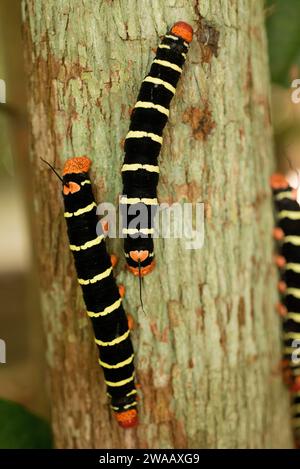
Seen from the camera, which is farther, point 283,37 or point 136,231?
point 283,37

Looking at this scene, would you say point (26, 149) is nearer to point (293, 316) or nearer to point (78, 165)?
point (78, 165)

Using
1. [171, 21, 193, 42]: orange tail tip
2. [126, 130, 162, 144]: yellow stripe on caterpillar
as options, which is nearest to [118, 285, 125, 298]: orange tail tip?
[126, 130, 162, 144]: yellow stripe on caterpillar

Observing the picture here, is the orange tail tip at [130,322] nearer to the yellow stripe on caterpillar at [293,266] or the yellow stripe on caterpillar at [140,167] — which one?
the yellow stripe on caterpillar at [140,167]

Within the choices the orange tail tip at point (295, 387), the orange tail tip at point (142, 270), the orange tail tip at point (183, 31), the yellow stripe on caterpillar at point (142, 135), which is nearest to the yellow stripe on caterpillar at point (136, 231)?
the orange tail tip at point (142, 270)

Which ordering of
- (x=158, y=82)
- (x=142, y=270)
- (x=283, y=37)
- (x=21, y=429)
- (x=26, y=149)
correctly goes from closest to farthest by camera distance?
(x=158, y=82)
(x=142, y=270)
(x=21, y=429)
(x=283, y=37)
(x=26, y=149)

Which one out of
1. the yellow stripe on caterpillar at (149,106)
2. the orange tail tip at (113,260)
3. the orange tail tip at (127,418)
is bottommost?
the orange tail tip at (127,418)

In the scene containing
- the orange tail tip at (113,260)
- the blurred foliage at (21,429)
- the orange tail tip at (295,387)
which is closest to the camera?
the orange tail tip at (113,260)

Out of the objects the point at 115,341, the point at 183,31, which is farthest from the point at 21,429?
the point at 183,31
